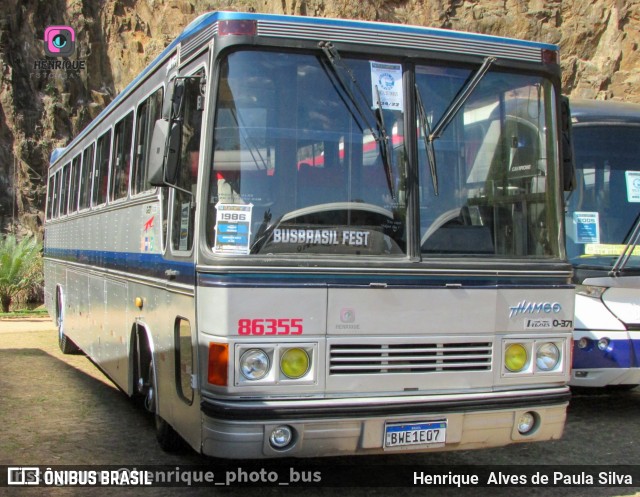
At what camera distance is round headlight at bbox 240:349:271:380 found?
463cm

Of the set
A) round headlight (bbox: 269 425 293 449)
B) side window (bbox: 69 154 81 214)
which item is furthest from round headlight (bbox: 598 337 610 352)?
side window (bbox: 69 154 81 214)

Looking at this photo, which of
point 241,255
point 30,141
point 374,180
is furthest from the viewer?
point 30,141

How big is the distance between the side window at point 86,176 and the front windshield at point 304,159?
16.9 ft

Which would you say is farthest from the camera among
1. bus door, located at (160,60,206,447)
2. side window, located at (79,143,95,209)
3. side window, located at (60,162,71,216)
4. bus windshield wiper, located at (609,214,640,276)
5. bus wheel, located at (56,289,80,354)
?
bus wheel, located at (56,289,80,354)

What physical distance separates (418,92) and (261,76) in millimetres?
1047

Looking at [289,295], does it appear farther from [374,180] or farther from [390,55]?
[390,55]

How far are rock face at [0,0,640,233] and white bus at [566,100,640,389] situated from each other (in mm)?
25615

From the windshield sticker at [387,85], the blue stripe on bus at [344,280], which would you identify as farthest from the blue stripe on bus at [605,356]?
the windshield sticker at [387,85]

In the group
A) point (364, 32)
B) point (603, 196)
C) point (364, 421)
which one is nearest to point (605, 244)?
point (603, 196)

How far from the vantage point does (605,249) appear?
8.06m

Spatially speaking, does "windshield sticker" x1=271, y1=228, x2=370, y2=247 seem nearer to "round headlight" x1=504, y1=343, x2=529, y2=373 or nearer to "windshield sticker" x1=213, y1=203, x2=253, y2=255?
"windshield sticker" x1=213, y1=203, x2=253, y2=255

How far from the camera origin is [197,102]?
16.2ft

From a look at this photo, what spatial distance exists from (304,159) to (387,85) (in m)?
0.76

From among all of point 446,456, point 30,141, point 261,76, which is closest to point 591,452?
point 446,456
